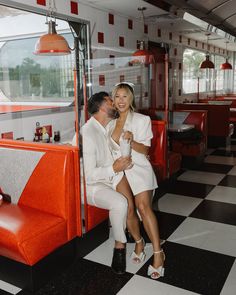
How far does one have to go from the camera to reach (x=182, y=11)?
466 centimetres

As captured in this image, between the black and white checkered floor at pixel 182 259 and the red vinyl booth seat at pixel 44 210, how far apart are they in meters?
0.27

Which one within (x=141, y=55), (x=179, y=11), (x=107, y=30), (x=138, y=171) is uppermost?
(x=179, y=11)

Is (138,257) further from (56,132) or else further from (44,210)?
(56,132)

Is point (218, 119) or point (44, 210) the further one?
point (218, 119)

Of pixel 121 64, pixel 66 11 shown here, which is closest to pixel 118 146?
pixel 66 11

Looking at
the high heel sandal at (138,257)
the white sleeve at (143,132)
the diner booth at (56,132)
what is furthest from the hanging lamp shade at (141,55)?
the high heel sandal at (138,257)

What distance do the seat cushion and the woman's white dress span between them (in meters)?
0.58

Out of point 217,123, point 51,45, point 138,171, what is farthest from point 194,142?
point 138,171

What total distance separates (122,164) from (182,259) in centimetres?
91

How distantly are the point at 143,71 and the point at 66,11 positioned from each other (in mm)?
2607

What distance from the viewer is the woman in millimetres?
2297

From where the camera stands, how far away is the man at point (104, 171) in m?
2.23

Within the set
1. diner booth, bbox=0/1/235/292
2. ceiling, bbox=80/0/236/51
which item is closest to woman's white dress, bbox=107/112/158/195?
diner booth, bbox=0/1/235/292

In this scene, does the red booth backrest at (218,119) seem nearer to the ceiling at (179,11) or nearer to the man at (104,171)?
the ceiling at (179,11)
